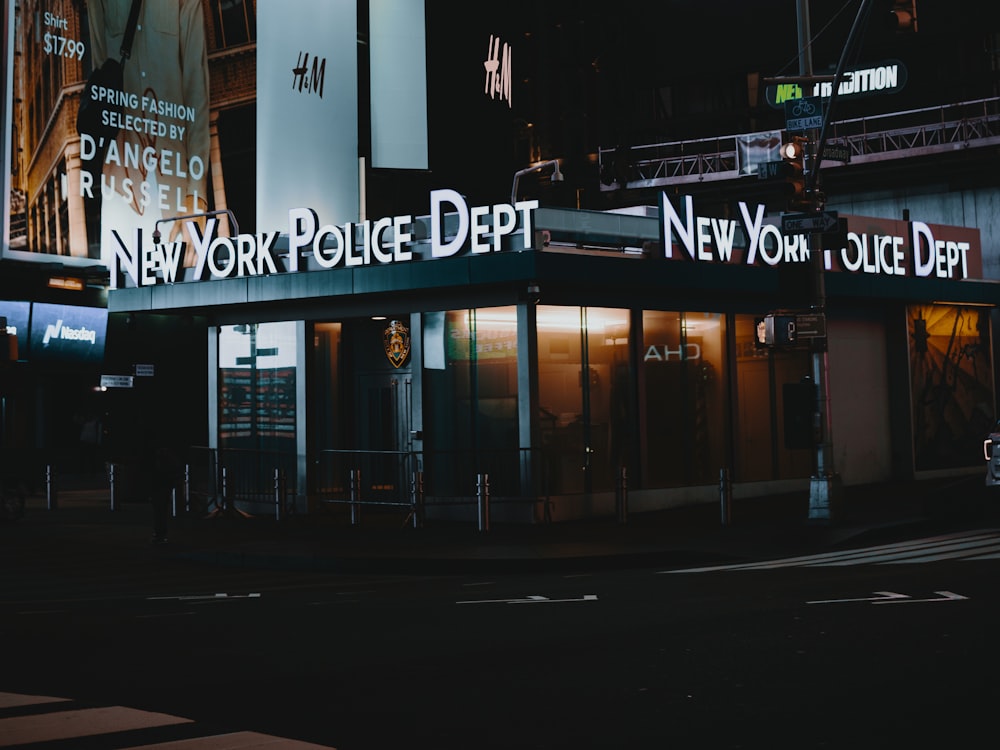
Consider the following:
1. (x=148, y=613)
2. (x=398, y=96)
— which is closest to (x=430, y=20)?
(x=398, y=96)

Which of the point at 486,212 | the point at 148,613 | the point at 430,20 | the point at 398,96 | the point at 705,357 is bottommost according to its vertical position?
the point at 148,613

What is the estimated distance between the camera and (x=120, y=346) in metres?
27.6

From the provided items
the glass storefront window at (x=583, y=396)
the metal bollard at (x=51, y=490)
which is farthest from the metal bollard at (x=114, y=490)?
the glass storefront window at (x=583, y=396)

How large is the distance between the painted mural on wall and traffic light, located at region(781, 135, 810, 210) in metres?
10.7

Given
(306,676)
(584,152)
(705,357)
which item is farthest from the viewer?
(584,152)

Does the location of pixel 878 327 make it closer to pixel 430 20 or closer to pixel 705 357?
pixel 705 357

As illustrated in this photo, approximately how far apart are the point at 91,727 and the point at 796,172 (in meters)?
15.5

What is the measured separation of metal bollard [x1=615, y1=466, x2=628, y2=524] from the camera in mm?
21500

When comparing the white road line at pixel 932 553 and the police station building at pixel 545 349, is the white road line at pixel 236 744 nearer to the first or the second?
the white road line at pixel 932 553

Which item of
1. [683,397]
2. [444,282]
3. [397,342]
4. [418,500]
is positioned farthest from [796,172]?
[397,342]

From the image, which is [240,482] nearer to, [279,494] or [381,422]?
[381,422]

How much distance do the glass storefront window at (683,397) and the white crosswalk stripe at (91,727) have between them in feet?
56.4

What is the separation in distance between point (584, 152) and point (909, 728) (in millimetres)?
48116

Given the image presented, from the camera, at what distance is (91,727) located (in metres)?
7.04
